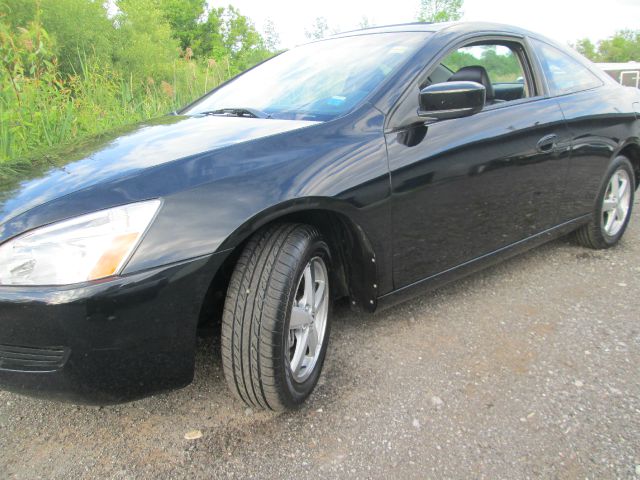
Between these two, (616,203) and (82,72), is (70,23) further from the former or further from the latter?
(616,203)

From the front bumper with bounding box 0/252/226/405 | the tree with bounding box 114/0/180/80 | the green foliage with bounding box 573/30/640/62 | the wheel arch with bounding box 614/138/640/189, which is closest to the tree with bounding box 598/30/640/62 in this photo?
the green foliage with bounding box 573/30/640/62

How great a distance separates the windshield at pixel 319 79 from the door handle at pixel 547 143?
86 cm

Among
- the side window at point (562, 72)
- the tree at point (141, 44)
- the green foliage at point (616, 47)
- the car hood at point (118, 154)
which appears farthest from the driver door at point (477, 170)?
the green foliage at point (616, 47)

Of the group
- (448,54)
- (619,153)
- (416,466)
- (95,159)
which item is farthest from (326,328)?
(619,153)

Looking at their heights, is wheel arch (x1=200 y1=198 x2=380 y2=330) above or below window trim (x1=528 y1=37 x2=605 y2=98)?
below

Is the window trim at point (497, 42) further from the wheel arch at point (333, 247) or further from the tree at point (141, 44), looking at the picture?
the tree at point (141, 44)

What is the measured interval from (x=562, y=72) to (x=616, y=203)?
1.06 metres

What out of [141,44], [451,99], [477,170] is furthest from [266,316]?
[141,44]

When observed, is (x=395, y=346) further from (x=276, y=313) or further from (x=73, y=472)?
(x=73, y=472)

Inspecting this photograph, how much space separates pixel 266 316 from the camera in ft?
5.48

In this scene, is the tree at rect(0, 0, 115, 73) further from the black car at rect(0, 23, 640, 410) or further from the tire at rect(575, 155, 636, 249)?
the tire at rect(575, 155, 636, 249)

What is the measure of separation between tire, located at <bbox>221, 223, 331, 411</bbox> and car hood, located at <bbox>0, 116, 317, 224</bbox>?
41cm

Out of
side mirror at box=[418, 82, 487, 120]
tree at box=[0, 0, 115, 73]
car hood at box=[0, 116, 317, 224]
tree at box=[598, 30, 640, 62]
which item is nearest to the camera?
car hood at box=[0, 116, 317, 224]

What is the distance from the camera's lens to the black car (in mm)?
1460
